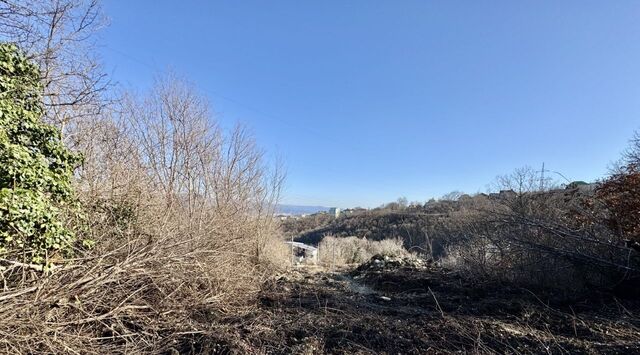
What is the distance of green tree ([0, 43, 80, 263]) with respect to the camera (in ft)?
11.7

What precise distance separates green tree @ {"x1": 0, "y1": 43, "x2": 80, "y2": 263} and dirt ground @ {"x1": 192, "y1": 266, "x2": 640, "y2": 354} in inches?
89.1

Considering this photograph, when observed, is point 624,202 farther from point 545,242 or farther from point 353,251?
point 353,251

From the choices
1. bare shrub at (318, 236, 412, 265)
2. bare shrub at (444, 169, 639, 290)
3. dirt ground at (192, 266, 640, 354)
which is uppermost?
bare shrub at (444, 169, 639, 290)

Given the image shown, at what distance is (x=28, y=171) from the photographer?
3.73 metres

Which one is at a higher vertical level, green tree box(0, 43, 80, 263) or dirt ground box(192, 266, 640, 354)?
green tree box(0, 43, 80, 263)

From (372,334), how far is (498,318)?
212 centimetres

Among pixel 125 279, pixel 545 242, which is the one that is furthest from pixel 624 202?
pixel 125 279

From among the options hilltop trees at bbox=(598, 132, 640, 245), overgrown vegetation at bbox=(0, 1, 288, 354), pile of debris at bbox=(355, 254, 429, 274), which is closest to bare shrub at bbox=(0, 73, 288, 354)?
overgrown vegetation at bbox=(0, 1, 288, 354)

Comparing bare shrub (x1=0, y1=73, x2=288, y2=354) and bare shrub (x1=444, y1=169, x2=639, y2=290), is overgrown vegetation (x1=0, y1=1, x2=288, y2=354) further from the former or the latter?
bare shrub (x1=444, y1=169, x2=639, y2=290)

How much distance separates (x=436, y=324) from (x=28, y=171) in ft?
16.8

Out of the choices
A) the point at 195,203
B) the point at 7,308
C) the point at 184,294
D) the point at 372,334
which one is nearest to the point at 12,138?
the point at 7,308

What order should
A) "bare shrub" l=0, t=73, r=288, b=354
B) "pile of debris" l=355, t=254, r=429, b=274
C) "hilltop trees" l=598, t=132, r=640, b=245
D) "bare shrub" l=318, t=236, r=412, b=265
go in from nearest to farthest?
"bare shrub" l=0, t=73, r=288, b=354, "hilltop trees" l=598, t=132, r=640, b=245, "pile of debris" l=355, t=254, r=429, b=274, "bare shrub" l=318, t=236, r=412, b=265

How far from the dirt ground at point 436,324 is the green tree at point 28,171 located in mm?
2264

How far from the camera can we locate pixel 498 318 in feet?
16.7
